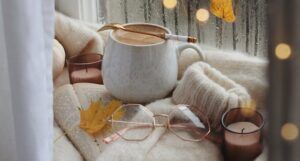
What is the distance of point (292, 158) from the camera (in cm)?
19

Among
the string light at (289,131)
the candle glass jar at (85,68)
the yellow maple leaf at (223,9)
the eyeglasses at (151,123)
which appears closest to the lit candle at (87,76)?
the candle glass jar at (85,68)

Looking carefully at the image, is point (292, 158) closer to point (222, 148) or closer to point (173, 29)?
point (222, 148)

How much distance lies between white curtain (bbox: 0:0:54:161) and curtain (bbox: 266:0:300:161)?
1.39 feet

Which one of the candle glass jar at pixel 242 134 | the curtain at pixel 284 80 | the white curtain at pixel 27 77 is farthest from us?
the candle glass jar at pixel 242 134

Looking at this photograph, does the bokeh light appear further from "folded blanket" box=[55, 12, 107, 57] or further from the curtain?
the curtain

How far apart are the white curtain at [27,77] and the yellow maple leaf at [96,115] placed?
0.09m

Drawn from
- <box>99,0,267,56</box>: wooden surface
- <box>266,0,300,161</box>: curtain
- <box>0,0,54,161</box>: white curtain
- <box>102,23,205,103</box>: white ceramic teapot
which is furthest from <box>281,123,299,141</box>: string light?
<box>99,0,267,56</box>: wooden surface

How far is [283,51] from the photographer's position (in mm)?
188

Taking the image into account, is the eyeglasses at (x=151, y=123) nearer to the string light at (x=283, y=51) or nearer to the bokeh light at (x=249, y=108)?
the bokeh light at (x=249, y=108)

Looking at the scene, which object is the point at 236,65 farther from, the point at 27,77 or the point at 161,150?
the point at 27,77

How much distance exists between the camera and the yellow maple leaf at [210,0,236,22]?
82 centimetres

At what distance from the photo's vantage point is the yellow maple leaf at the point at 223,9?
2.70 ft

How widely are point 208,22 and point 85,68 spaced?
25 centimetres

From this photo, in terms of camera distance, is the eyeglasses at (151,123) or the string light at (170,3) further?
the string light at (170,3)
